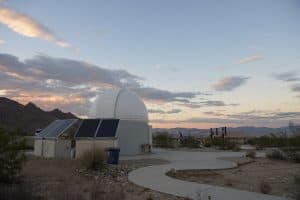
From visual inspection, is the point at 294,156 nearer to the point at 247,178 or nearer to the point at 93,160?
the point at 247,178

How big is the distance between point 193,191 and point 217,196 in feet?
3.27

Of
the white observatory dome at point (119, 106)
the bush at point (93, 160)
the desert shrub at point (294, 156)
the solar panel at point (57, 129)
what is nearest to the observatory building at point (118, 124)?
the white observatory dome at point (119, 106)

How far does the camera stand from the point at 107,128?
26.4 metres

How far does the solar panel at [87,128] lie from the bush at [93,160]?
7.50 metres

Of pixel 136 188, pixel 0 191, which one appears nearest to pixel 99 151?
pixel 136 188

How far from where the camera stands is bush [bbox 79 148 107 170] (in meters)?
18.0

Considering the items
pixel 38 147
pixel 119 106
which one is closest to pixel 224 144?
pixel 119 106

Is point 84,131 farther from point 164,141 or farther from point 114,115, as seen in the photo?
point 164,141

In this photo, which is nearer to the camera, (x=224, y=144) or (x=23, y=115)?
(x=224, y=144)

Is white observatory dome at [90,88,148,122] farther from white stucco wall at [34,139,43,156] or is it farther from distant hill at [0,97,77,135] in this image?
distant hill at [0,97,77,135]

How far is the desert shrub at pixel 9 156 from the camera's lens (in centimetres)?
1373

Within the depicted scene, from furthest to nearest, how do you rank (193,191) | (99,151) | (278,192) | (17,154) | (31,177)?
1. (99,151)
2. (31,177)
3. (17,154)
4. (278,192)
5. (193,191)

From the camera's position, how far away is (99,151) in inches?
726

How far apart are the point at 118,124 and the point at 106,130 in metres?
1.15
